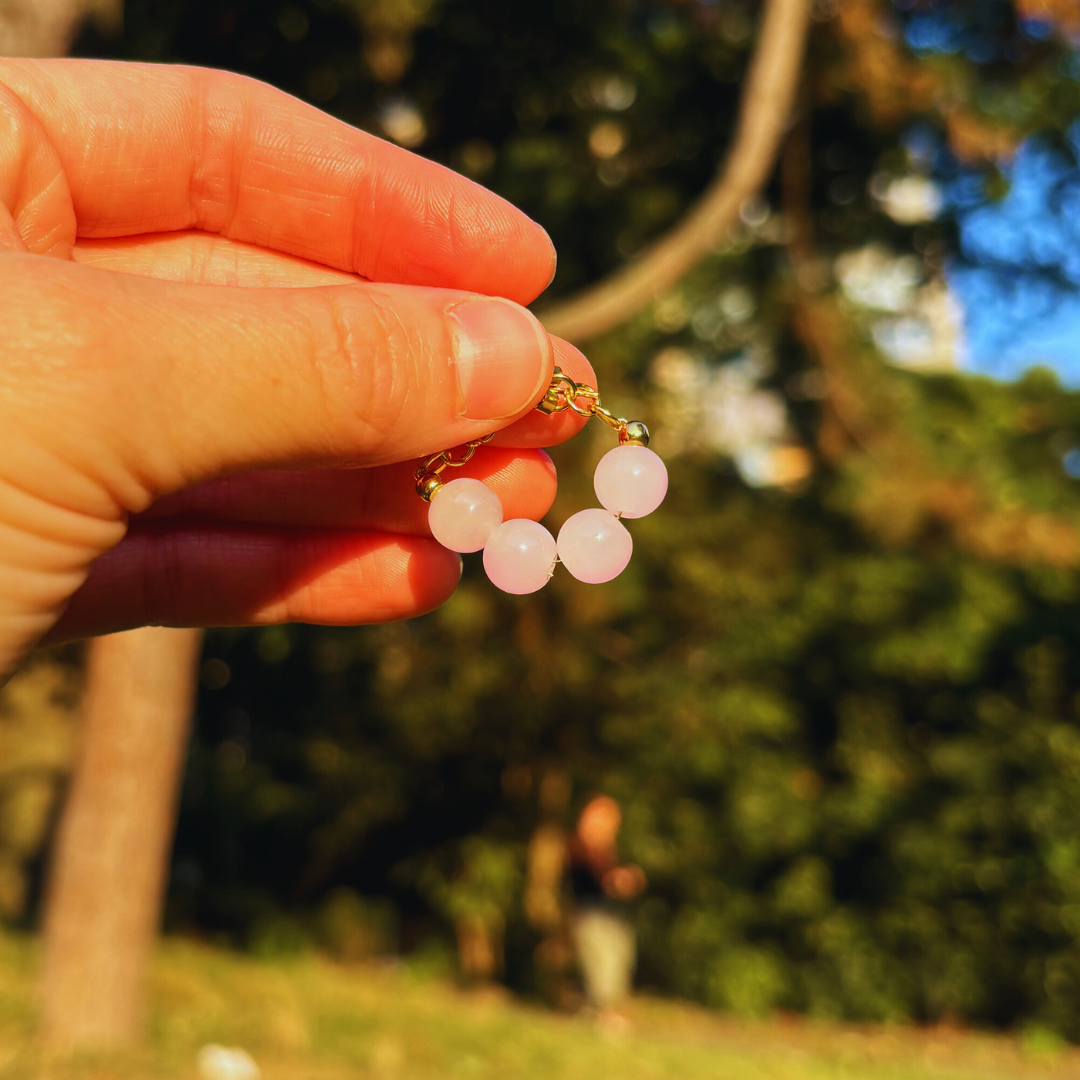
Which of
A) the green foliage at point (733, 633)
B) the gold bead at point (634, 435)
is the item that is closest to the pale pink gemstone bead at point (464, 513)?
the gold bead at point (634, 435)

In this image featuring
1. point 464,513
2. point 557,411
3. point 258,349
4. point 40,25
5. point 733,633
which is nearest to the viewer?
point 258,349

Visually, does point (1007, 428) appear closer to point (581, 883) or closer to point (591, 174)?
point (591, 174)

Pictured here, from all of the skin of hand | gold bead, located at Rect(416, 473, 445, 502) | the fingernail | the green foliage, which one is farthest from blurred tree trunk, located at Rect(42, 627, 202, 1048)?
the fingernail

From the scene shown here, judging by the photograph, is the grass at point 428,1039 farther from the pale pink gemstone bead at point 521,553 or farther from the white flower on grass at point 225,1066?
the pale pink gemstone bead at point 521,553

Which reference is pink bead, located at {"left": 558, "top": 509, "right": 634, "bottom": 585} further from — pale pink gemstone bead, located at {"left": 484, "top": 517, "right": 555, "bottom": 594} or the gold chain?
the gold chain

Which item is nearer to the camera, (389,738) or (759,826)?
(759,826)

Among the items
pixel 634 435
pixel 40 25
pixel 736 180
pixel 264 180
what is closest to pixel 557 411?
pixel 634 435

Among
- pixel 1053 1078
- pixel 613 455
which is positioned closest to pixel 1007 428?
pixel 1053 1078

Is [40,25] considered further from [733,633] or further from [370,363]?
[733,633]
